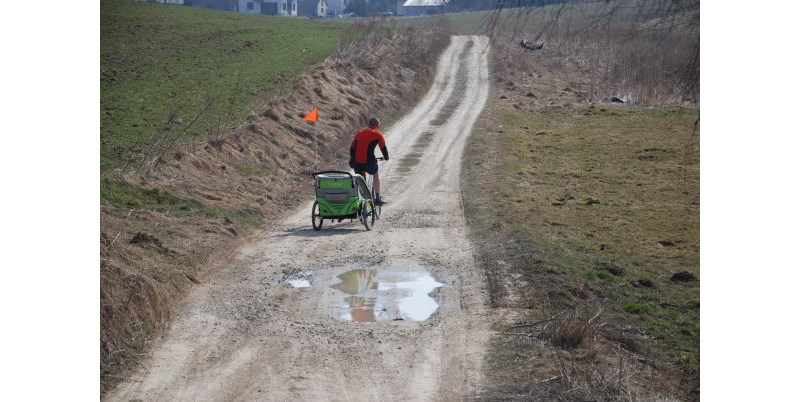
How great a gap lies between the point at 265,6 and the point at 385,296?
120 meters

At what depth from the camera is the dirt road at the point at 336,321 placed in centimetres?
956

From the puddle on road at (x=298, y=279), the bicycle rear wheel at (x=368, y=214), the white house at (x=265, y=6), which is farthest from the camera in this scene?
the white house at (x=265, y=6)

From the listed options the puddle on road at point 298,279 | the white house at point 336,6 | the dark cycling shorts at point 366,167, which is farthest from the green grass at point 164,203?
the white house at point 336,6

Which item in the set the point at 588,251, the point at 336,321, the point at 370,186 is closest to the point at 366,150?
the point at 370,186

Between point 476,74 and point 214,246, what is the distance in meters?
41.2

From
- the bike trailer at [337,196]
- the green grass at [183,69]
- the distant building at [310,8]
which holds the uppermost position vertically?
the distant building at [310,8]

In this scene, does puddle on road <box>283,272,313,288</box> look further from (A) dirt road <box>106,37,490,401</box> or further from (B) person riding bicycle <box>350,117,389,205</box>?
(B) person riding bicycle <box>350,117,389,205</box>

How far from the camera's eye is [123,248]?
1324 centimetres

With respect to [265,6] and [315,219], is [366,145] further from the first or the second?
[265,6]

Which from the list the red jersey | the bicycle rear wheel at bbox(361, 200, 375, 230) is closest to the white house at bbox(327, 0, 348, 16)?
the red jersey

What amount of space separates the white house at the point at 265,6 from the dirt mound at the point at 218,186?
8350 cm

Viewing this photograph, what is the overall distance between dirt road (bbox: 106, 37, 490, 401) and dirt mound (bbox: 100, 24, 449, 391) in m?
0.36

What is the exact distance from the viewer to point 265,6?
129 metres

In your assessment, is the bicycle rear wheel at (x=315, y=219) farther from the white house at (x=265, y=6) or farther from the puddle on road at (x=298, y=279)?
the white house at (x=265, y=6)
